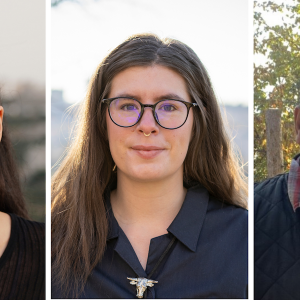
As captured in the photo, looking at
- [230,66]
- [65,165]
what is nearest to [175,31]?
[230,66]

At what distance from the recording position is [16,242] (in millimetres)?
1948

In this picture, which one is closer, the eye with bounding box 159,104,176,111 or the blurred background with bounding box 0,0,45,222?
the eye with bounding box 159,104,176,111

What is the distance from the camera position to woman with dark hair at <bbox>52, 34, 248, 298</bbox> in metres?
1.82

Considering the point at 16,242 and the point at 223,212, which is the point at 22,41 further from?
the point at 223,212

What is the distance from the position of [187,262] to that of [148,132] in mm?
646

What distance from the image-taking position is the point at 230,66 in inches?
75.3

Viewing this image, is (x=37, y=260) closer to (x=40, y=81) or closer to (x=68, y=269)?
(x=68, y=269)

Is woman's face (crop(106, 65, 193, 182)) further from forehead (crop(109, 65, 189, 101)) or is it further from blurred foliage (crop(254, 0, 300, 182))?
blurred foliage (crop(254, 0, 300, 182))

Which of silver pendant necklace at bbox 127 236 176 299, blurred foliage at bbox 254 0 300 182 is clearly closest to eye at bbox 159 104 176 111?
blurred foliage at bbox 254 0 300 182

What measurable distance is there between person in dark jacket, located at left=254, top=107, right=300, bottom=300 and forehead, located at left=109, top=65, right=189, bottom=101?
593mm

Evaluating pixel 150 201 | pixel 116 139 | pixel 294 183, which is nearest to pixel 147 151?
pixel 116 139

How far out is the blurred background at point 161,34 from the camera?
1896 millimetres

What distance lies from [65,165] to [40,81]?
1.49 feet

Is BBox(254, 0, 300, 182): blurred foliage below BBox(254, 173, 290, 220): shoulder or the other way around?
the other way around
